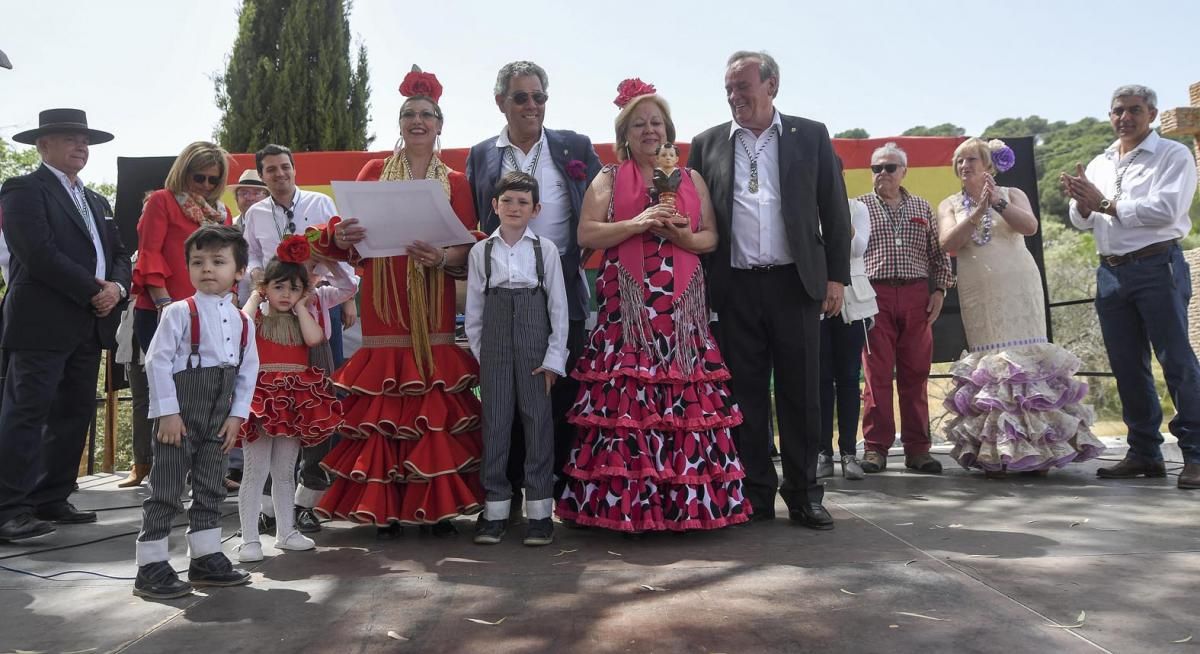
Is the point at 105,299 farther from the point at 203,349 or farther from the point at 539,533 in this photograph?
the point at 539,533

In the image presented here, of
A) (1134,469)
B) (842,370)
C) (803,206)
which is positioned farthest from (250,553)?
(1134,469)

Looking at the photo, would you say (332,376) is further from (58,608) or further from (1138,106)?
(1138,106)

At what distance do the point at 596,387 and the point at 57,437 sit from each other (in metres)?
2.88

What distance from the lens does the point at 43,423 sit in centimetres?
447

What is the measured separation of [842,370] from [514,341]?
2.97 meters

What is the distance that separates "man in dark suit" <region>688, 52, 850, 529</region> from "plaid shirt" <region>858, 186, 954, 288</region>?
1.96 metres

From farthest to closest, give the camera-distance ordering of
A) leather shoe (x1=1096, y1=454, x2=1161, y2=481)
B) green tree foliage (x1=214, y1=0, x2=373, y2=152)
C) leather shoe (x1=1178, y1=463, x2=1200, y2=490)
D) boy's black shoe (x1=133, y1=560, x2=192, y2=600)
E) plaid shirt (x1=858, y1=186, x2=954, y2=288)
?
green tree foliage (x1=214, y1=0, x2=373, y2=152) < plaid shirt (x1=858, y1=186, x2=954, y2=288) < leather shoe (x1=1096, y1=454, x2=1161, y2=481) < leather shoe (x1=1178, y1=463, x2=1200, y2=490) < boy's black shoe (x1=133, y1=560, x2=192, y2=600)

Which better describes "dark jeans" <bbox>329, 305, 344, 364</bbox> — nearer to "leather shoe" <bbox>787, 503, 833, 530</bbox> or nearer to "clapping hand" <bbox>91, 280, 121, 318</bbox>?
"clapping hand" <bbox>91, 280, 121, 318</bbox>

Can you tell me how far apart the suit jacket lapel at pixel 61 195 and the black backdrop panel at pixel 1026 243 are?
617 centimetres

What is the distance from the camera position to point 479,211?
15.1ft

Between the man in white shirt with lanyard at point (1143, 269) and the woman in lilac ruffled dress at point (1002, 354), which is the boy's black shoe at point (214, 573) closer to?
the woman in lilac ruffled dress at point (1002, 354)

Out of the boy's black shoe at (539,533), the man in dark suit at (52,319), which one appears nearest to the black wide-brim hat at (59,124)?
the man in dark suit at (52,319)

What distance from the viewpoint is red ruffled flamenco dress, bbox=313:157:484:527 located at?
4102mm

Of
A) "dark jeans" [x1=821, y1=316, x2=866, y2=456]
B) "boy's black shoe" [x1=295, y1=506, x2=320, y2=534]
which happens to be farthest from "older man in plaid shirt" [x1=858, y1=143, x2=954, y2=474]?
"boy's black shoe" [x1=295, y1=506, x2=320, y2=534]
